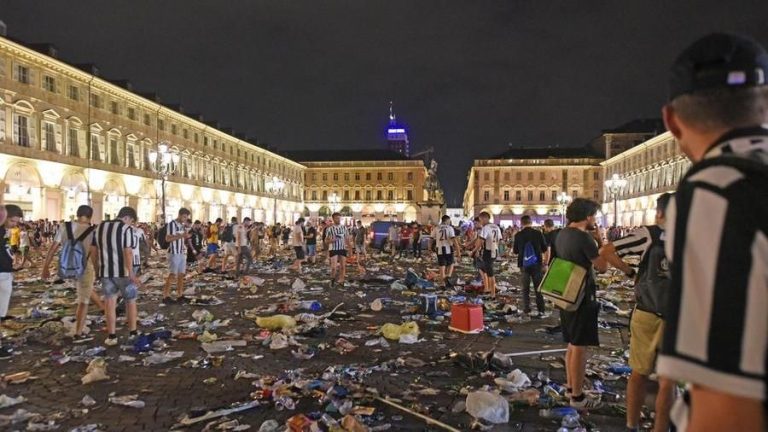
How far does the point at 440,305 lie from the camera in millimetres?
11344

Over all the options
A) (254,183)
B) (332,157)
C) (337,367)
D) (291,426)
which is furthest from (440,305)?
(332,157)

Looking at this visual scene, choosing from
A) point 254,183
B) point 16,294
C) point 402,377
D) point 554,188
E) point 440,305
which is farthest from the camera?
point 554,188

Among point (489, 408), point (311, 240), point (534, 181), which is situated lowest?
point (311, 240)

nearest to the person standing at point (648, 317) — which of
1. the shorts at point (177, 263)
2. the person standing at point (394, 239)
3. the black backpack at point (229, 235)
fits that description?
the shorts at point (177, 263)

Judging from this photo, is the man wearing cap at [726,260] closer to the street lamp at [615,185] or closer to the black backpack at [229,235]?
the black backpack at [229,235]

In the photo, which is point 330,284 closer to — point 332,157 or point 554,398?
point 554,398

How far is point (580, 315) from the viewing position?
→ 4.98 meters

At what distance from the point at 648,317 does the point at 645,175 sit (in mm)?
74621

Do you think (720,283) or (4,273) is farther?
(4,273)

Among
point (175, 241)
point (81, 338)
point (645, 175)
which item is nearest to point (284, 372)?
point (81, 338)

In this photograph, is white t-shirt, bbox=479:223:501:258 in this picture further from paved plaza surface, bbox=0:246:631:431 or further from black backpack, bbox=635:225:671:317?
black backpack, bbox=635:225:671:317

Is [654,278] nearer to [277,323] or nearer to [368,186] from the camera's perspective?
[277,323]

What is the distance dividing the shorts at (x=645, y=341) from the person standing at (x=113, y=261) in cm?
678

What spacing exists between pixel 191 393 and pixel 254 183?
259 feet
